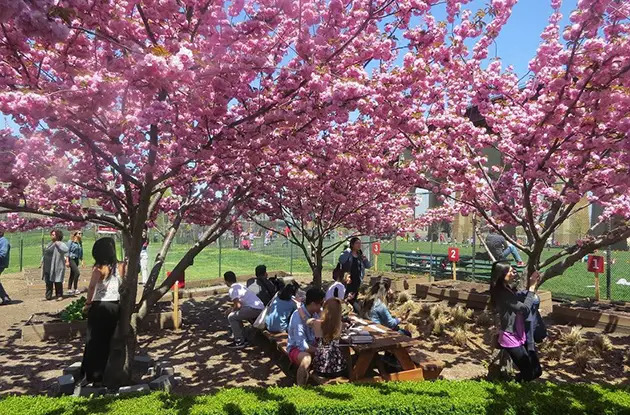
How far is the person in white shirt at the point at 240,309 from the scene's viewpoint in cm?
718

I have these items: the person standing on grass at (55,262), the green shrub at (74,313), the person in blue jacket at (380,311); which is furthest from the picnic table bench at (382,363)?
the person standing on grass at (55,262)

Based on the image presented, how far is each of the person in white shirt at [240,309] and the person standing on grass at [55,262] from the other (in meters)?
5.89

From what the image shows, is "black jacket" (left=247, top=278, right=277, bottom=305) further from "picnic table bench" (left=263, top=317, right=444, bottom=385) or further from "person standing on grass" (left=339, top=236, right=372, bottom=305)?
"picnic table bench" (left=263, top=317, right=444, bottom=385)

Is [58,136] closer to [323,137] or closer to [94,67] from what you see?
[94,67]

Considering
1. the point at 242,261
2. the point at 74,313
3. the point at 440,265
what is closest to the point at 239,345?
the point at 74,313

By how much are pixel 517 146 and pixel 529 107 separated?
0.82 meters

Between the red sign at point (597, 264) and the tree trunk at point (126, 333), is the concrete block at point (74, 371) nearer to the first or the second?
the tree trunk at point (126, 333)

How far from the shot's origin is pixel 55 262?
36.3 feet

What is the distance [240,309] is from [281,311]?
3.97 feet

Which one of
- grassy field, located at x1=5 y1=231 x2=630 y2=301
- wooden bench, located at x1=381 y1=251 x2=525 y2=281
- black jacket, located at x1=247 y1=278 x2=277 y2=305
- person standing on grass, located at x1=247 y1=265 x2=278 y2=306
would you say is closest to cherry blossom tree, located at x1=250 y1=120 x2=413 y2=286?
person standing on grass, located at x1=247 y1=265 x2=278 y2=306

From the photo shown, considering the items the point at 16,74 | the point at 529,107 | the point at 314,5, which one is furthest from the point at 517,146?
the point at 16,74

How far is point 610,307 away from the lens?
28.1 feet

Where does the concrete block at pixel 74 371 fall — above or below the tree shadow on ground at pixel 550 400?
below

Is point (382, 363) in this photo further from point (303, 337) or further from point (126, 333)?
point (126, 333)
